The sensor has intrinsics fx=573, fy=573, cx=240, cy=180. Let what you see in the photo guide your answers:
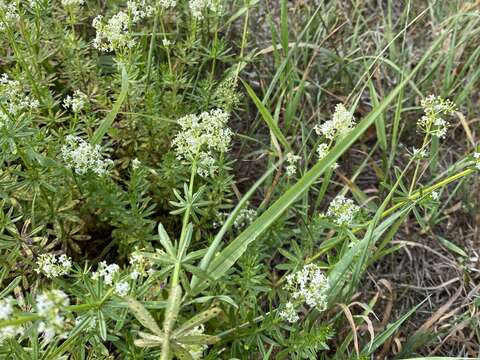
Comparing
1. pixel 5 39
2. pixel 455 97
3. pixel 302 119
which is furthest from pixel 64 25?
pixel 455 97

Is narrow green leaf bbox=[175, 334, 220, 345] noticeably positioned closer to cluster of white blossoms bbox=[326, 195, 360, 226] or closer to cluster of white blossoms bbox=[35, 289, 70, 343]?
cluster of white blossoms bbox=[35, 289, 70, 343]

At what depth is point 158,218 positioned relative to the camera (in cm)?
320

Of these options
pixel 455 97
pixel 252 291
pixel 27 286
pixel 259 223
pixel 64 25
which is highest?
pixel 64 25

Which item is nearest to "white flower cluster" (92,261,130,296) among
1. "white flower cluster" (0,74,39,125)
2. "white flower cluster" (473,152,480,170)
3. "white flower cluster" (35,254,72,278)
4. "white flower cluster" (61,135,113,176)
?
"white flower cluster" (35,254,72,278)

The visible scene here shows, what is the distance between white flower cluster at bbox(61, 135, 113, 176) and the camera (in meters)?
2.58

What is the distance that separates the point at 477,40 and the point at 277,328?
125 inches

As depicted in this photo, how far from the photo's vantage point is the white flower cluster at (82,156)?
2578 millimetres

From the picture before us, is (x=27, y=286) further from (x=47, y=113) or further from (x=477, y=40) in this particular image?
(x=477, y=40)

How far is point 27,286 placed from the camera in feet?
8.70

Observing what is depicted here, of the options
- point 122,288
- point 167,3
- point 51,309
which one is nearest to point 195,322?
point 122,288

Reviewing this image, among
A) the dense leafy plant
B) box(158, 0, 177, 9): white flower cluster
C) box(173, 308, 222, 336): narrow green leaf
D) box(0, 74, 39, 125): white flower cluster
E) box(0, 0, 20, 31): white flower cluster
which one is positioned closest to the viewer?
box(173, 308, 222, 336): narrow green leaf

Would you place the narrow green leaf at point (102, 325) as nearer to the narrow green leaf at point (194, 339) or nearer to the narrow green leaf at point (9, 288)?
the narrow green leaf at point (194, 339)

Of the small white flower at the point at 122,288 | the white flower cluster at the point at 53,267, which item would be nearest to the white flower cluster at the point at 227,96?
the white flower cluster at the point at 53,267

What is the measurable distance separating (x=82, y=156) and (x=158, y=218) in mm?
744
